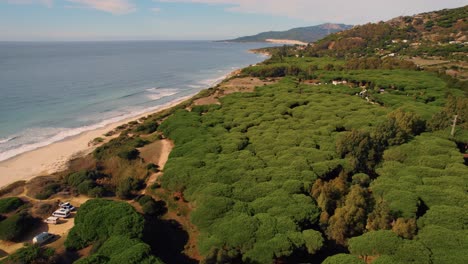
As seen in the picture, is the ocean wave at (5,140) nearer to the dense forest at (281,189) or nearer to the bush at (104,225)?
the dense forest at (281,189)

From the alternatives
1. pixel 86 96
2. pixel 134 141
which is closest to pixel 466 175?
pixel 134 141

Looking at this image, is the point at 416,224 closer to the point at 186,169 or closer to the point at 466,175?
the point at 466,175

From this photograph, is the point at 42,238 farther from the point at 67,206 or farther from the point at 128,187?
the point at 128,187

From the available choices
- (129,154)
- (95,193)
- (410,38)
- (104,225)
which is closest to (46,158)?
(129,154)

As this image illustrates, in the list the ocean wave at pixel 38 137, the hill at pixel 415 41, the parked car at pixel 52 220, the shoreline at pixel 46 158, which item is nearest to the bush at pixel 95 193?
the parked car at pixel 52 220

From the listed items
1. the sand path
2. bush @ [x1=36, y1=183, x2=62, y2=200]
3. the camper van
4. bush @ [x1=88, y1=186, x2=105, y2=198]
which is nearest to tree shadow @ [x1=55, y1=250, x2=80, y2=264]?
the camper van

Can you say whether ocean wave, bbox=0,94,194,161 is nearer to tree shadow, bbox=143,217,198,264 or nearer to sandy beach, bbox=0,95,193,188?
sandy beach, bbox=0,95,193,188
